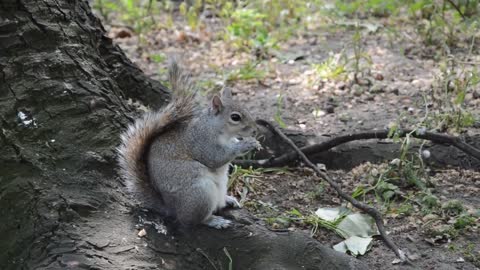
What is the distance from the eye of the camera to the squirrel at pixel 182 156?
262 cm

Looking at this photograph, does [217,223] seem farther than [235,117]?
No

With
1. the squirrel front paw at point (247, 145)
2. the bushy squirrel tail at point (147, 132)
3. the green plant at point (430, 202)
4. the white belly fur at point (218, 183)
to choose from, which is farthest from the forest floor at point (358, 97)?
the bushy squirrel tail at point (147, 132)

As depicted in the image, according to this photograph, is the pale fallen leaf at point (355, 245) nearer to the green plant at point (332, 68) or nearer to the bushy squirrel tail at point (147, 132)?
the bushy squirrel tail at point (147, 132)

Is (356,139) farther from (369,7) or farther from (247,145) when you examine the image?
(369,7)

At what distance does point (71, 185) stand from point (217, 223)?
1.93 feet

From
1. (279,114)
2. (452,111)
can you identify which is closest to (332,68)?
(279,114)

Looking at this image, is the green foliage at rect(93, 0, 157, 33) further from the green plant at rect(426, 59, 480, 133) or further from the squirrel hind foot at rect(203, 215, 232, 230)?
the squirrel hind foot at rect(203, 215, 232, 230)

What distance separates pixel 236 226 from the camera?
8.75 ft

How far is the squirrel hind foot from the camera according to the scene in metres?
2.66

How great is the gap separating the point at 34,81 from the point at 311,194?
145 centimetres

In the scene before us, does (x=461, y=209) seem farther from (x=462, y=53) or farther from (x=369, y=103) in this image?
(x=462, y=53)

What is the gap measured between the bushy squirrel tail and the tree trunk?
7 centimetres

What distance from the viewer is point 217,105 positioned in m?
2.88

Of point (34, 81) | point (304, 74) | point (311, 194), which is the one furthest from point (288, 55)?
point (34, 81)
